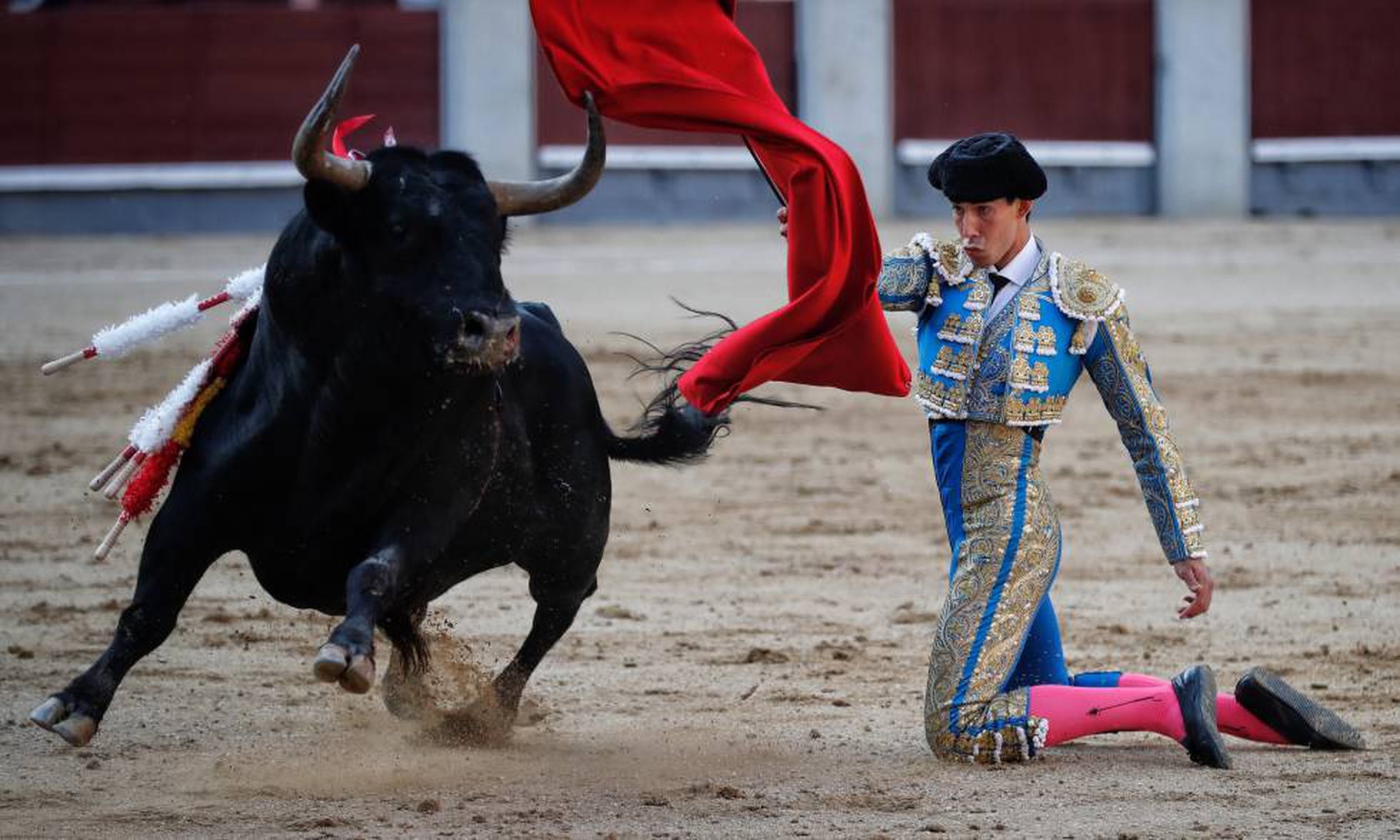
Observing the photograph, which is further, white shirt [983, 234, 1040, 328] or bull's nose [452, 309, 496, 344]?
white shirt [983, 234, 1040, 328]

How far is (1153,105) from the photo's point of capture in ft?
46.1

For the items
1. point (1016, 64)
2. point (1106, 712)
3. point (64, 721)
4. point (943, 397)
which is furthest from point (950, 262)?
point (1016, 64)

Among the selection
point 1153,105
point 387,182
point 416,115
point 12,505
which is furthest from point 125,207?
point 387,182

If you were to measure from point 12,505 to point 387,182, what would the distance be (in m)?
2.97

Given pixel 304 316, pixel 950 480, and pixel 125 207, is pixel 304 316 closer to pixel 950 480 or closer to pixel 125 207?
pixel 950 480

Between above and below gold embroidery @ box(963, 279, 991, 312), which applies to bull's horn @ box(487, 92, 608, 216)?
above

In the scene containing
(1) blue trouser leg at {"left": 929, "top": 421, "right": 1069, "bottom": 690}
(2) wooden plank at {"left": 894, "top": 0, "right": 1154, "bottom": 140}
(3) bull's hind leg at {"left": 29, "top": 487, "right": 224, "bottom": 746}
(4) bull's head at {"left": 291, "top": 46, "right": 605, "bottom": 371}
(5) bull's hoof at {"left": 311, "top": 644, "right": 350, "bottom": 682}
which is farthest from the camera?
(2) wooden plank at {"left": 894, "top": 0, "right": 1154, "bottom": 140}

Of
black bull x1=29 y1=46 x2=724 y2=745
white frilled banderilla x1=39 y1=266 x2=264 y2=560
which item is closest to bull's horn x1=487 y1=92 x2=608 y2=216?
black bull x1=29 y1=46 x2=724 y2=745

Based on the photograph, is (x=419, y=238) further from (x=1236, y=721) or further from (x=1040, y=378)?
(x=1236, y=721)

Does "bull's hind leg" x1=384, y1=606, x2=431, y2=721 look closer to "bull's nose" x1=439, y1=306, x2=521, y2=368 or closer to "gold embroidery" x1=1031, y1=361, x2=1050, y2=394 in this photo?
"bull's nose" x1=439, y1=306, x2=521, y2=368

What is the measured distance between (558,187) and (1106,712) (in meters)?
1.14

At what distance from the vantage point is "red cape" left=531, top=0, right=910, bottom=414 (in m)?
3.37

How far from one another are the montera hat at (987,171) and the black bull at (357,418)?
1.69 ft

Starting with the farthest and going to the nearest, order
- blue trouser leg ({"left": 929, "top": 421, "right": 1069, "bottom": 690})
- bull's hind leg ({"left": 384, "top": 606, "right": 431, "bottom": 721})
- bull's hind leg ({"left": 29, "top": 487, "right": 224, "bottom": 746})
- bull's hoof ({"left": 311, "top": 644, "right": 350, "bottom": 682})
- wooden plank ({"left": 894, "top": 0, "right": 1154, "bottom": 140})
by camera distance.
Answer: wooden plank ({"left": 894, "top": 0, "right": 1154, "bottom": 140})
bull's hind leg ({"left": 384, "top": 606, "right": 431, "bottom": 721})
blue trouser leg ({"left": 929, "top": 421, "right": 1069, "bottom": 690})
bull's hind leg ({"left": 29, "top": 487, "right": 224, "bottom": 746})
bull's hoof ({"left": 311, "top": 644, "right": 350, "bottom": 682})
